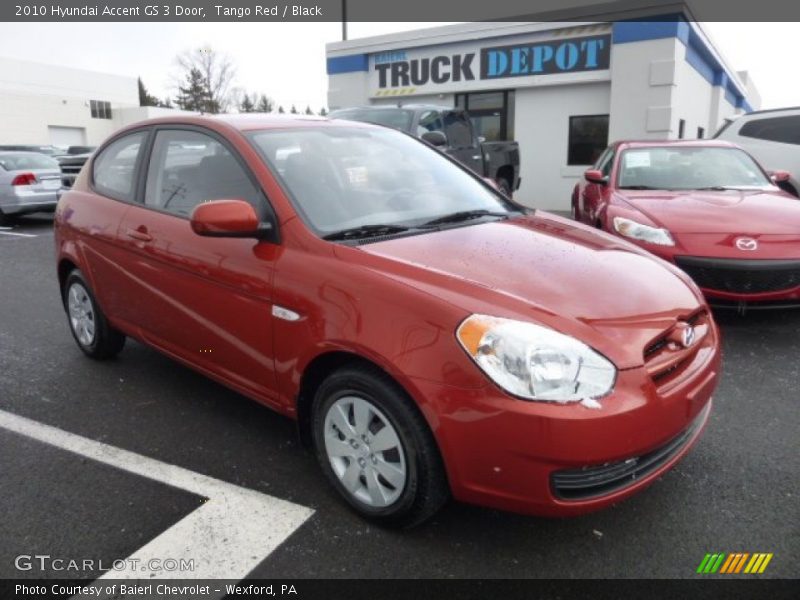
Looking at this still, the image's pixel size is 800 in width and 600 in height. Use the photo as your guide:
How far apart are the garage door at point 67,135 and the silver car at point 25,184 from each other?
41749mm

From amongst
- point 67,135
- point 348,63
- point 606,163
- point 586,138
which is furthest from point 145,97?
point 606,163

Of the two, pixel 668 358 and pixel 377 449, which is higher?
pixel 668 358

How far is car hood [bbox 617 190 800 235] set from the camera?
4.61 m

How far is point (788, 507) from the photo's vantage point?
2.55m

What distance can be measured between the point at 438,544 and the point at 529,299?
0.99 metres

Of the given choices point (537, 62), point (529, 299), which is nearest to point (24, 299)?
point (529, 299)

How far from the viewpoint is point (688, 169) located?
589 centimetres

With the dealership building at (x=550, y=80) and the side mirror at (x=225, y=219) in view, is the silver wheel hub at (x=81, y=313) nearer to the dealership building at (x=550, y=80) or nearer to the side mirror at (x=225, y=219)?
the side mirror at (x=225, y=219)

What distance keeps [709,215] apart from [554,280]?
3.02m

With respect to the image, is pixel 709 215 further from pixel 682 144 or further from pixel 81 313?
pixel 81 313

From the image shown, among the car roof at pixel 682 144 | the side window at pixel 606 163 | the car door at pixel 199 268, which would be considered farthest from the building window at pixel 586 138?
the car door at pixel 199 268

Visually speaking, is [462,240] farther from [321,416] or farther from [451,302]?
[321,416]

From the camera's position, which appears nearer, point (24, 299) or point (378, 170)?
point (378, 170)

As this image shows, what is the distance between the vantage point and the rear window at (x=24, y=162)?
40.2ft
